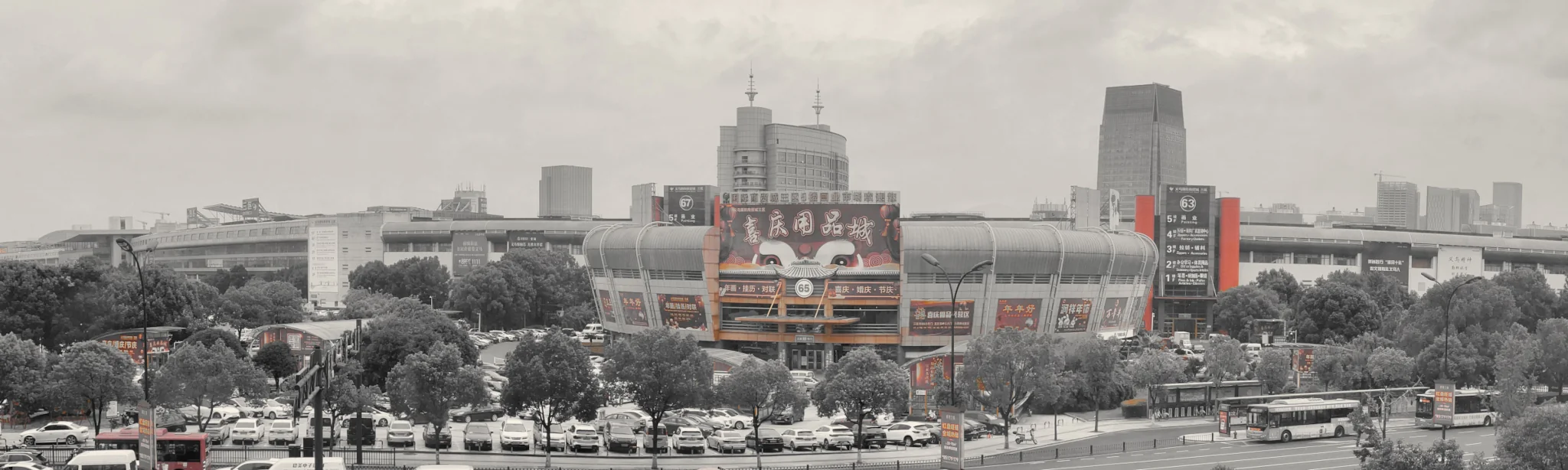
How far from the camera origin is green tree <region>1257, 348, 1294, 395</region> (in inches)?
3054

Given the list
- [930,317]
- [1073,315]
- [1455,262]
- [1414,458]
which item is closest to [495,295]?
[930,317]

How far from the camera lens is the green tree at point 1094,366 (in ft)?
242

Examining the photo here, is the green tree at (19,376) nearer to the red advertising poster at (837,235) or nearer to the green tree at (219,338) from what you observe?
the green tree at (219,338)

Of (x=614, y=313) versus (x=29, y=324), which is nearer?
(x=29, y=324)

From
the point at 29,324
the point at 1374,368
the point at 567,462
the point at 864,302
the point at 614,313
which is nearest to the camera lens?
the point at 567,462

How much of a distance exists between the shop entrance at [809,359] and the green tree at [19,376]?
52.2m

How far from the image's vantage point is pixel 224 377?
63125 millimetres

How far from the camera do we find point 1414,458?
3369 cm

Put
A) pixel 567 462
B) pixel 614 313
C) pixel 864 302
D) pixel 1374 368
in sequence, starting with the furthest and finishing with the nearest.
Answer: pixel 614 313, pixel 864 302, pixel 1374 368, pixel 567 462

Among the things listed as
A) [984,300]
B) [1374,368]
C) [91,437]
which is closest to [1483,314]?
[1374,368]

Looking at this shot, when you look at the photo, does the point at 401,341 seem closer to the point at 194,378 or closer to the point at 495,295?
the point at 194,378

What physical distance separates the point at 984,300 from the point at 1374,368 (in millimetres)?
32548

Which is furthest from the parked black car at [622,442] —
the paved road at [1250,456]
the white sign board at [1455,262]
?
the white sign board at [1455,262]

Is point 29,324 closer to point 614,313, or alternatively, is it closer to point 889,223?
point 614,313
